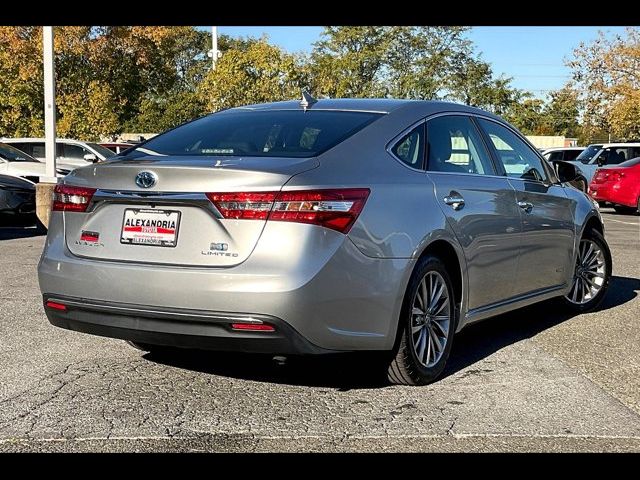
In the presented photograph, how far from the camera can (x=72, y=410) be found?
14.0 feet

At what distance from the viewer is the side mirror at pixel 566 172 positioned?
6.87m

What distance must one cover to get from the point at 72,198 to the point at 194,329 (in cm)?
105

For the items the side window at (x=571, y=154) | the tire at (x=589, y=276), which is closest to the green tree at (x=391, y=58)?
the side window at (x=571, y=154)

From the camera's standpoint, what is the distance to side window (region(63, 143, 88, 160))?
21406 millimetres

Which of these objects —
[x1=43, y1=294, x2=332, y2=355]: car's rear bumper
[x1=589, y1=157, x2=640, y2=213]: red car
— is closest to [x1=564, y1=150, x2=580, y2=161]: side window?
[x1=589, y1=157, x2=640, y2=213]: red car

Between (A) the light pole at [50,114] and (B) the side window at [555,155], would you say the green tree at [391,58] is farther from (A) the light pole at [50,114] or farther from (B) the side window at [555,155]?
(A) the light pole at [50,114]

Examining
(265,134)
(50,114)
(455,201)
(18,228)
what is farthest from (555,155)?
(265,134)

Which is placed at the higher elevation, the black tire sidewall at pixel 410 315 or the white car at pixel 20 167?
the black tire sidewall at pixel 410 315

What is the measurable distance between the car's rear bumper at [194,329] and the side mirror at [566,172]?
3425mm

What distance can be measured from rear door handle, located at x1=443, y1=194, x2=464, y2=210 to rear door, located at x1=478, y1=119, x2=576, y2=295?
35.5 inches

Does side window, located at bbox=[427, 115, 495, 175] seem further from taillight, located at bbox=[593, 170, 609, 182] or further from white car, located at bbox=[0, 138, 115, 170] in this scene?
white car, located at bbox=[0, 138, 115, 170]

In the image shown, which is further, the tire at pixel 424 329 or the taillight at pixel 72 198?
the tire at pixel 424 329
